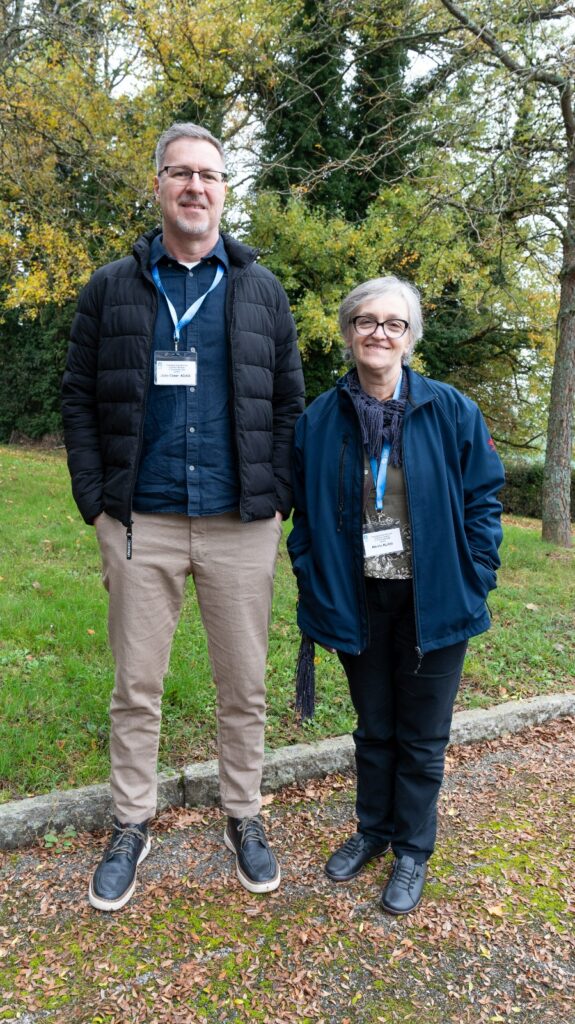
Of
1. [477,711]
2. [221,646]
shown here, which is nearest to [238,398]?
[221,646]

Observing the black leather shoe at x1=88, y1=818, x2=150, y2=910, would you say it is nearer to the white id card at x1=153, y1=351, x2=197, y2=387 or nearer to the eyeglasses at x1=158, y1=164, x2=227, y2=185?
the white id card at x1=153, y1=351, x2=197, y2=387

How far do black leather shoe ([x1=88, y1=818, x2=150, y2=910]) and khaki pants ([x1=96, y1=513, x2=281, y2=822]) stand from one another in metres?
0.06

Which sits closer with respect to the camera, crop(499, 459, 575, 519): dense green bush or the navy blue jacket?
the navy blue jacket

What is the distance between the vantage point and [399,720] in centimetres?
265

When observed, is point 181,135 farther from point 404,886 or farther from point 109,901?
point 404,886

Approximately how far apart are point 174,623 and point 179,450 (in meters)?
0.66

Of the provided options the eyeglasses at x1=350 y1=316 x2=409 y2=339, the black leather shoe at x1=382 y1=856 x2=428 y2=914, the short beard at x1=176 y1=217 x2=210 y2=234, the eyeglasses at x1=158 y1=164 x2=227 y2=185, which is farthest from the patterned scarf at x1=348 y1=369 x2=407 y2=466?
the black leather shoe at x1=382 y1=856 x2=428 y2=914

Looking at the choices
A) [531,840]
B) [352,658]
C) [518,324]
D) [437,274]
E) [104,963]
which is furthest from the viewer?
[518,324]

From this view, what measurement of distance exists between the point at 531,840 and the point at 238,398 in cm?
221

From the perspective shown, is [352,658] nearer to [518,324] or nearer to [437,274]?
[437,274]

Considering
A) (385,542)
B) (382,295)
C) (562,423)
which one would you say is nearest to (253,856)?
(385,542)

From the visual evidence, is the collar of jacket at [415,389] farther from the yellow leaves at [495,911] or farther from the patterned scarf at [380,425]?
the yellow leaves at [495,911]

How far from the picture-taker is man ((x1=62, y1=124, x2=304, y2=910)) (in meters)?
2.47

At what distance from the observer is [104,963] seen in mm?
2279
